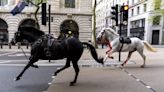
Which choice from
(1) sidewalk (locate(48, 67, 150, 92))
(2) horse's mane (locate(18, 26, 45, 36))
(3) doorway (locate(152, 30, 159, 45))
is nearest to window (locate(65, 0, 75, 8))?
(3) doorway (locate(152, 30, 159, 45))

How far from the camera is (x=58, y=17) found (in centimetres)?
5056

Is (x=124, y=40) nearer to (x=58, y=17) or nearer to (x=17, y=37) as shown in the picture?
(x=17, y=37)

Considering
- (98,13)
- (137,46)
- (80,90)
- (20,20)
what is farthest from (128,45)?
(98,13)

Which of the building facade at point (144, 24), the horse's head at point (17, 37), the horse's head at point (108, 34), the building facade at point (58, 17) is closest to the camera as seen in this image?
the horse's head at point (17, 37)

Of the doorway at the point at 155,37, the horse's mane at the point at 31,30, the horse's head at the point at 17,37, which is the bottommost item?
the doorway at the point at 155,37

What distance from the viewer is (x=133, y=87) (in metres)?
10.0

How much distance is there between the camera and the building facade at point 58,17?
49875mm

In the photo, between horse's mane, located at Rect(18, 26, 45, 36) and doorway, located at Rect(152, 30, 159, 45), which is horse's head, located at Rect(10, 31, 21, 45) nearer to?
horse's mane, located at Rect(18, 26, 45, 36)

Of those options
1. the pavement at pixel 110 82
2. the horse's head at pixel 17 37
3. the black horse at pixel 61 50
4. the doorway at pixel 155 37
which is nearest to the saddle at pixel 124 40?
the pavement at pixel 110 82

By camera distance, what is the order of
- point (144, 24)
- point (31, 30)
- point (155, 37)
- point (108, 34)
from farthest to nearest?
point (144, 24) < point (155, 37) < point (108, 34) < point (31, 30)

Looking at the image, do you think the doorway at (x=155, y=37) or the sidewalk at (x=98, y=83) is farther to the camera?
the doorway at (x=155, y=37)

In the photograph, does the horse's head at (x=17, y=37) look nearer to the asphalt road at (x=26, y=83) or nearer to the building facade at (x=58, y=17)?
the asphalt road at (x=26, y=83)

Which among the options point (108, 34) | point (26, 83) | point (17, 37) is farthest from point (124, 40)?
point (26, 83)

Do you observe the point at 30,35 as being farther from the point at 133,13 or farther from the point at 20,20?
the point at 133,13
